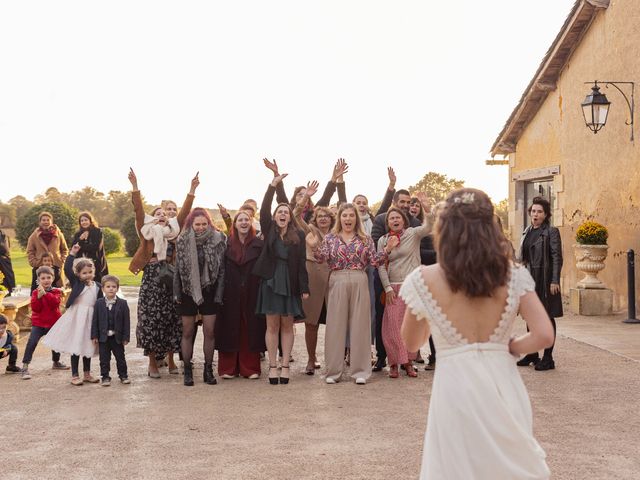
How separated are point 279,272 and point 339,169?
5.68 feet

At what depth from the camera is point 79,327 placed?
27.4 feet

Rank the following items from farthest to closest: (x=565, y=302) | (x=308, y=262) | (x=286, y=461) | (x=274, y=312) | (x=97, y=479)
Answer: (x=565, y=302) < (x=308, y=262) < (x=274, y=312) < (x=286, y=461) < (x=97, y=479)

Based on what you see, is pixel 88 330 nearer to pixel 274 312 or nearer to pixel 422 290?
pixel 274 312

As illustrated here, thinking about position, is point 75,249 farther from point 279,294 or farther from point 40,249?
point 279,294

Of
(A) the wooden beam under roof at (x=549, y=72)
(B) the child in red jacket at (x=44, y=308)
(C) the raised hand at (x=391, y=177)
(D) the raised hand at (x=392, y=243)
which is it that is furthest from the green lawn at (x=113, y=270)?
(D) the raised hand at (x=392, y=243)

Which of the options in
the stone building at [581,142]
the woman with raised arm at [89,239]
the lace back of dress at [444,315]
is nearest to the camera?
the lace back of dress at [444,315]

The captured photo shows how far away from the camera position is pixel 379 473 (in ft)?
16.5

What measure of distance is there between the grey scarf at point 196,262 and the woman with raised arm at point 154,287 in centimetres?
35

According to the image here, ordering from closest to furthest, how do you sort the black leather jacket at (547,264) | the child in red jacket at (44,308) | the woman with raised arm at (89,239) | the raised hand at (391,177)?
the black leather jacket at (547,264)
the child in red jacket at (44,308)
the raised hand at (391,177)
the woman with raised arm at (89,239)

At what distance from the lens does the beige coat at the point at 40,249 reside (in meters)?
12.1

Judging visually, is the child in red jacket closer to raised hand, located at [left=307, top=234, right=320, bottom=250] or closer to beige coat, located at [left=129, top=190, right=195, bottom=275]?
beige coat, located at [left=129, top=190, right=195, bottom=275]

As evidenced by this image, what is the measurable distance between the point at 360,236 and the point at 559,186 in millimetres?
9359

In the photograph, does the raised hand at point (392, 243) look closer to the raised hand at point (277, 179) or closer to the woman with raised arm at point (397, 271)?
the woman with raised arm at point (397, 271)

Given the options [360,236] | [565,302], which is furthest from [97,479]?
[565,302]
